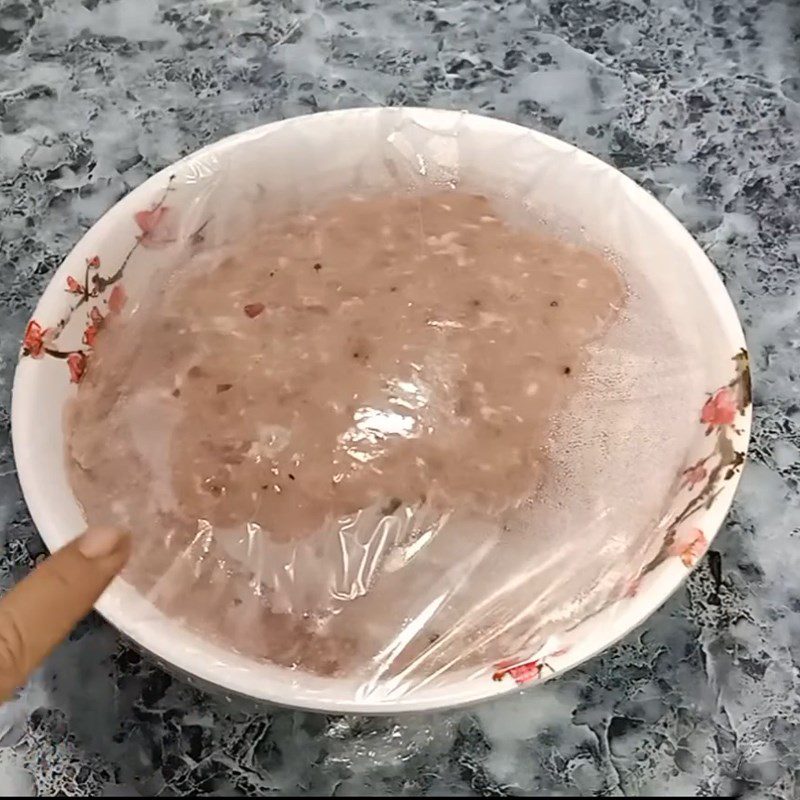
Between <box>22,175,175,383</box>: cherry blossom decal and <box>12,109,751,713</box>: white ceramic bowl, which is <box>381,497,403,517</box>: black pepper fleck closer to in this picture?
<box>12,109,751,713</box>: white ceramic bowl

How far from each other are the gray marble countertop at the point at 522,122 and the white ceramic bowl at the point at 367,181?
102mm

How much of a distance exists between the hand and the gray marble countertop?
215 mm

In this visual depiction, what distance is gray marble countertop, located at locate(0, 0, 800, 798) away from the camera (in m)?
0.62

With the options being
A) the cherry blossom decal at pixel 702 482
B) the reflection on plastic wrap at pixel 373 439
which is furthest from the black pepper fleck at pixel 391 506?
the cherry blossom decal at pixel 702 482

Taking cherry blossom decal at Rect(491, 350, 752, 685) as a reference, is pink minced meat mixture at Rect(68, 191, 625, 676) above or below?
above

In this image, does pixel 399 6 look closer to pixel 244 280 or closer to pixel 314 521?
pixel 244 280


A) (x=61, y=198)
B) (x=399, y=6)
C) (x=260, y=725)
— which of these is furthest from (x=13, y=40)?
(x=260, y=725)

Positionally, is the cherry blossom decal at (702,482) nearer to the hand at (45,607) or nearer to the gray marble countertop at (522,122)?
the gray marble countertop at (522,122)

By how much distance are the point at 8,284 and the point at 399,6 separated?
0.42 meters

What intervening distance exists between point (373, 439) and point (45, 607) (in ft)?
0.78

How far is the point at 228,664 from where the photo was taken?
0.53 metres

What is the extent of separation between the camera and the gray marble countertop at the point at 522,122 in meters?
0.62

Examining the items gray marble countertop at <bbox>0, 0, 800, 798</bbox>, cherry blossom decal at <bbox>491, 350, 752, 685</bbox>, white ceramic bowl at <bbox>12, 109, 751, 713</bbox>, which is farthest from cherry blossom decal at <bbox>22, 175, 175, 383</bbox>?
cherry blossom decal at <bbox>491, 350, 752, 685</bbox>

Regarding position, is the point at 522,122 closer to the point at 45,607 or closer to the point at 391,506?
the point at 391,506
